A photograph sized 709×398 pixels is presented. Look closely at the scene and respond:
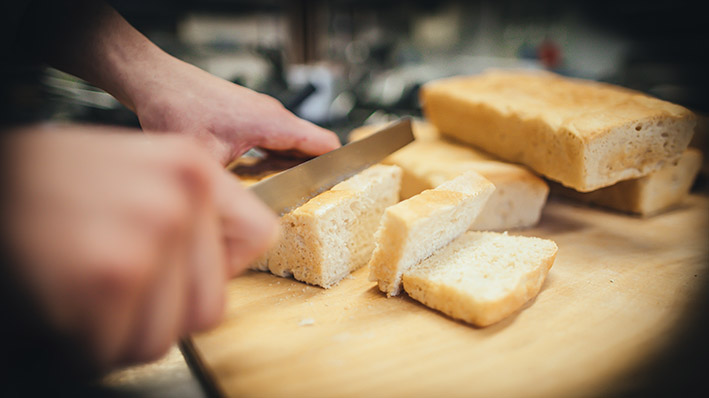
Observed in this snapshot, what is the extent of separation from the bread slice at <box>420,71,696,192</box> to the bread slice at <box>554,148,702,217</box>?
16 centimetres

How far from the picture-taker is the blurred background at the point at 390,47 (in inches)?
140

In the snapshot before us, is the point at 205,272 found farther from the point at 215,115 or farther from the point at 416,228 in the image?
the point at 215,115

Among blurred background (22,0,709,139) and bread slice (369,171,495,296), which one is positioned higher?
blurred background (22,0,709,139)

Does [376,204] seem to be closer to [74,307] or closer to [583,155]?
[583,155]

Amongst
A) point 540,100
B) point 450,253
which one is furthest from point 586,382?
point 540,100

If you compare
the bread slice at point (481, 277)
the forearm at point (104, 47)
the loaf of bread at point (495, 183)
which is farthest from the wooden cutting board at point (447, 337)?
the forearm at point (104, 47)

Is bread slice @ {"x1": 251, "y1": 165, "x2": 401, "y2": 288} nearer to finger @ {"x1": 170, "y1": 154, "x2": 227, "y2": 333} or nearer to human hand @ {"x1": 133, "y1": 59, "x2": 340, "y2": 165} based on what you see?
human hand @ {"x1": 133, "y1": 59, "x2": 340, "y2": 165}

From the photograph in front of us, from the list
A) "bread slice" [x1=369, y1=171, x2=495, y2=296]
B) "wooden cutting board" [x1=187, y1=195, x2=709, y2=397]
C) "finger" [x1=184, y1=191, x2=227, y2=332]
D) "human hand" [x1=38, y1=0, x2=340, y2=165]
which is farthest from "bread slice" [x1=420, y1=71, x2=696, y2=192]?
"finger" [x1=184, y1=191, x2=227, y2=332]

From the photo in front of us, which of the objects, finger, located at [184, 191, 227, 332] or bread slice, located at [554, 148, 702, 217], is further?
bread slice, located at [554, 148, 702, 217]

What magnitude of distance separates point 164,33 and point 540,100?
5.32 meters

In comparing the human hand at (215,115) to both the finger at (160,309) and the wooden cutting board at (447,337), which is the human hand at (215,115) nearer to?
the wooden cutting board at (447,337)

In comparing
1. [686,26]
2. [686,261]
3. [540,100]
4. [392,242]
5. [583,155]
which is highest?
[686,26]

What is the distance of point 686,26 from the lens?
415 cm

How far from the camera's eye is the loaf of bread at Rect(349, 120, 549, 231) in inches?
82.4
